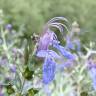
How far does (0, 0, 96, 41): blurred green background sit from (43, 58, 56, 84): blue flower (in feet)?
34.7

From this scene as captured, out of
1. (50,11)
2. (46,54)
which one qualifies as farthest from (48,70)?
(50,11)

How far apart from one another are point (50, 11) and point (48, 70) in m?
12.6

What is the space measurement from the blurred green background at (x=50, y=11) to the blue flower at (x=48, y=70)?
1057cm

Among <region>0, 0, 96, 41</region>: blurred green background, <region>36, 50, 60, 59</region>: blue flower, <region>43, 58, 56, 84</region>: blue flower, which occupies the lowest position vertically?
<region>43, 58, 56, 84</region>: blue flower

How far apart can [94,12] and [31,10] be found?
1731 mm

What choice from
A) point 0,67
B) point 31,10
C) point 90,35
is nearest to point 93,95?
point 0,67

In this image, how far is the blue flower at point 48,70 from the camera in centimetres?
181

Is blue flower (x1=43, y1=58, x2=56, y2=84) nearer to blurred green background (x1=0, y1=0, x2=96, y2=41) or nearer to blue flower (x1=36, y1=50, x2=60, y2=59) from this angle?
blue flower (x1=36, y1=50, x2=60, y2=59)

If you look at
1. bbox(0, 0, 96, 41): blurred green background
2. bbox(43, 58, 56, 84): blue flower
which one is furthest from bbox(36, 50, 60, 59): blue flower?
bbox(0, 0, 96, 41): blurred green background

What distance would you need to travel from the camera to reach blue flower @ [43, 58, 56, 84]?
181 centimetres

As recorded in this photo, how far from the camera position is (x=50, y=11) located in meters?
14.4

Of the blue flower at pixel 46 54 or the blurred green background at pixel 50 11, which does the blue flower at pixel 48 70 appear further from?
the blurred green background at pixel 50 11

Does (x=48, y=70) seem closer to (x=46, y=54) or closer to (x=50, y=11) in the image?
(x=46, y=54)

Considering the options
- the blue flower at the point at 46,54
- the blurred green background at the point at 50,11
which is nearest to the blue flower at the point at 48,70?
the blue flower at the point at 46,54
